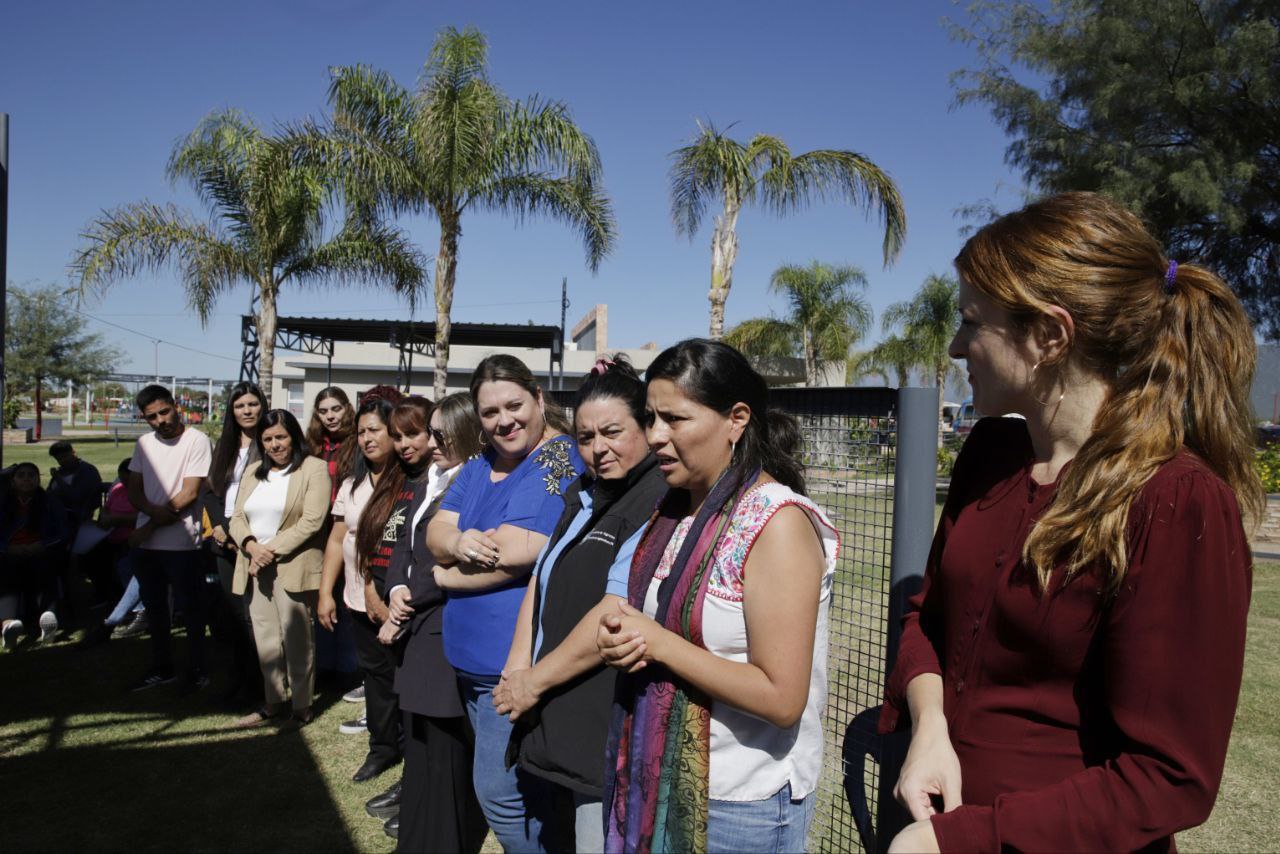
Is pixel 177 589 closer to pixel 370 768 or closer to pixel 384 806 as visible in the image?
pixel 370 768

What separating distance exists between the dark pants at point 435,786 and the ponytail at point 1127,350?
2667mm

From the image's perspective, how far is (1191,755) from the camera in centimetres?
120

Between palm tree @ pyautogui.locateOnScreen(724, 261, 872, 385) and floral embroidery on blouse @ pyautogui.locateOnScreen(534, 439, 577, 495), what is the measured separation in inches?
1060

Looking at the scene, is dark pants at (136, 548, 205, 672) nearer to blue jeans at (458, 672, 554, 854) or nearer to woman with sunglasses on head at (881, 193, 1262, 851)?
blue jeans at (458, 672, 554, 854)

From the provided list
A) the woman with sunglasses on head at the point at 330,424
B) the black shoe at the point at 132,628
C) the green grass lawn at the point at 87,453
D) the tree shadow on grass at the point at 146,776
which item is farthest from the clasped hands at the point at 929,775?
the green grass lawn at the point at 87,453

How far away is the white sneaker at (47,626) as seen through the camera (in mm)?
6941

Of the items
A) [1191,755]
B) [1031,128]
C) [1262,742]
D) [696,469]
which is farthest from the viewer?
[1031,128]

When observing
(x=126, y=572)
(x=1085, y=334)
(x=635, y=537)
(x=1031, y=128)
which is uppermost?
(x=1031, y=128)

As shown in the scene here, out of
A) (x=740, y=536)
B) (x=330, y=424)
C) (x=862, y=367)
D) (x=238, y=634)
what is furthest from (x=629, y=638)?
(x=862, y=367)

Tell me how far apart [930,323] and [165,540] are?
101ft

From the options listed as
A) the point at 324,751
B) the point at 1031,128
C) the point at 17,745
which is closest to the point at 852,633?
the point at 324,751

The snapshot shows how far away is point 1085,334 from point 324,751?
4.79 metres

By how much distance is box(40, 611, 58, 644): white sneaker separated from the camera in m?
6.94

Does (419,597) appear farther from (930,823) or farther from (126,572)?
(126,572)
